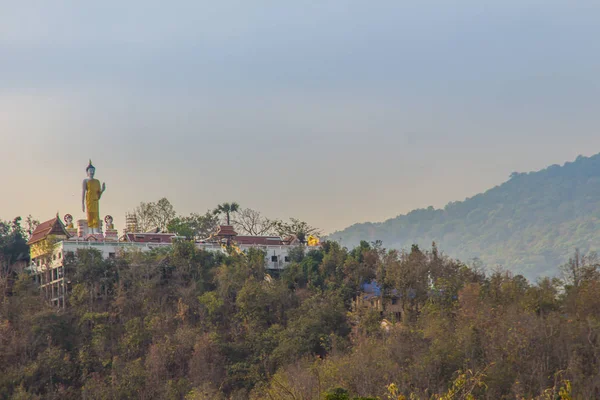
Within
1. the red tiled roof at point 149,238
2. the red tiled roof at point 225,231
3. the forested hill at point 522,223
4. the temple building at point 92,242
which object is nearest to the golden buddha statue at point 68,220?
the temple building at point 92,242

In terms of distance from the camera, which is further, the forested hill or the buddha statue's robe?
the forested hill

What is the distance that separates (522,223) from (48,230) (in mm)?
123319

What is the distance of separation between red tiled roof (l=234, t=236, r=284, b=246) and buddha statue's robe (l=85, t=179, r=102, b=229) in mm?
7071

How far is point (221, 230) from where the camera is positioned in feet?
181

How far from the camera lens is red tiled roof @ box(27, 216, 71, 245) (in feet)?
169

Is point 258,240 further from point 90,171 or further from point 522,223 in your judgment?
point 522,223

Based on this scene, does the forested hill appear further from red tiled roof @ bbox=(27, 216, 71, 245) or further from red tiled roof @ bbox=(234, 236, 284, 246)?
red tiled roof @ bbox=(27, 216, 71, 245)

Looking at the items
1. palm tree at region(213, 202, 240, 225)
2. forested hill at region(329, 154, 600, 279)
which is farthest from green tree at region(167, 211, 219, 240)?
forested hill at region(329, 154, 600, 279)

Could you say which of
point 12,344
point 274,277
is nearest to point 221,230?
point 274,277

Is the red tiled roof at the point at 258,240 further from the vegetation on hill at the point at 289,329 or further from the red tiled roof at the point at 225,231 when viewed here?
the vegetation on hill at the point at 289,329

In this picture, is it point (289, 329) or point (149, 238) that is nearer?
point (289, 329)

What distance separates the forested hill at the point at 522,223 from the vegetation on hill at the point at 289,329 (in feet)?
285

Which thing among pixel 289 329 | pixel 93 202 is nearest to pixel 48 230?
pixel 93 202

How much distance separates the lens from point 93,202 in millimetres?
53531
